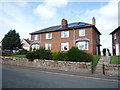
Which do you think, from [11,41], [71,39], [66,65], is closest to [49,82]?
[66,65]

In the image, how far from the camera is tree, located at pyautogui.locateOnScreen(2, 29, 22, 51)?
41.5 metres

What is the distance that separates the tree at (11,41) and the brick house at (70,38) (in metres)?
14.1

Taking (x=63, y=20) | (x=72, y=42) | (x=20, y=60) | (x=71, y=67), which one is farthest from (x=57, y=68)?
(x=63, y=20)

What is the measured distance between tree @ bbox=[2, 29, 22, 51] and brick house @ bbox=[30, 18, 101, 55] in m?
14.1

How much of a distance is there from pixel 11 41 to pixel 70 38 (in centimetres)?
2661

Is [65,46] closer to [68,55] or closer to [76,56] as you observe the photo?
[68,55]

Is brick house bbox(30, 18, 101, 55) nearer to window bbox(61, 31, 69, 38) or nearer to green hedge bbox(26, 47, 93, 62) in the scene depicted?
window bbox(61, 31, 69, 38)

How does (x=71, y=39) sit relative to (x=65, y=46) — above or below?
above

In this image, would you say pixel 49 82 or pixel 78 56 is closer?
pixel 49 82

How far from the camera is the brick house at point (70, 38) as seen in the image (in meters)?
24.2

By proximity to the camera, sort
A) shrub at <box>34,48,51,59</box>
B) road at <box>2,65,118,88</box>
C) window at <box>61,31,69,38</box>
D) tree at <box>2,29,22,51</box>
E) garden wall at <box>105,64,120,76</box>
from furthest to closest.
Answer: tree at <box>2,29,22,51</box>
window at <box>61,31,69,38</box>
shrub at <box>34,48,51,59</box>
garden wall at <box>105,64,120,76</box>
road at <box>2,65,118,88</box>

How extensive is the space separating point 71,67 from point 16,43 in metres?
34.6

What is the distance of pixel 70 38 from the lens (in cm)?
2614

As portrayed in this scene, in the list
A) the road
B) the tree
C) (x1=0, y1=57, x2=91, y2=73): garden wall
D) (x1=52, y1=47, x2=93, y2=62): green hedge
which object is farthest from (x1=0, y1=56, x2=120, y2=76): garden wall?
the tree
